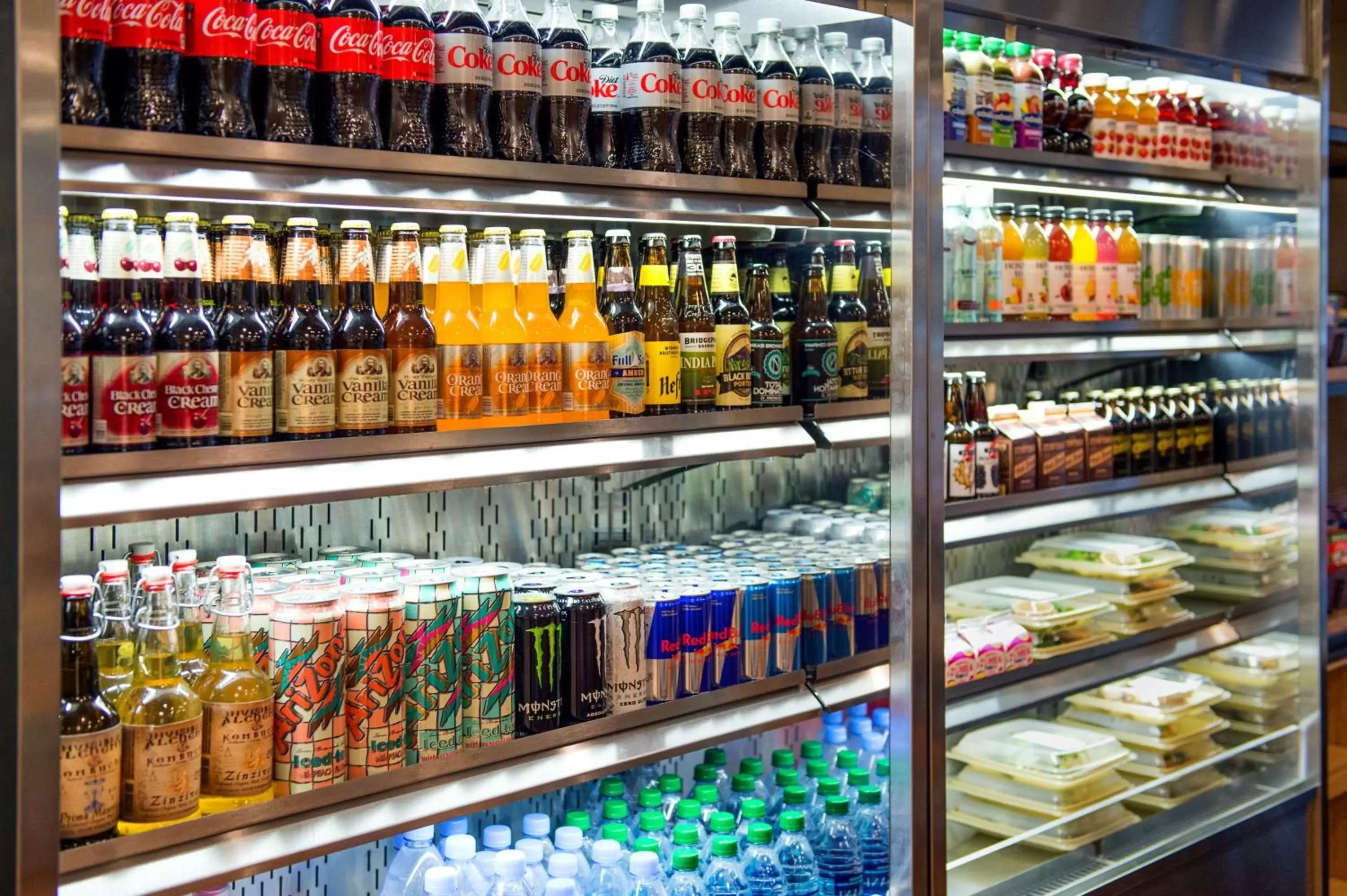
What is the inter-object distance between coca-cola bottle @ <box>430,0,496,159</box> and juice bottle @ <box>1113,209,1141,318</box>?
71.2 inches

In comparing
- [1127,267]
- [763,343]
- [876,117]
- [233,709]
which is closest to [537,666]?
[233,709]

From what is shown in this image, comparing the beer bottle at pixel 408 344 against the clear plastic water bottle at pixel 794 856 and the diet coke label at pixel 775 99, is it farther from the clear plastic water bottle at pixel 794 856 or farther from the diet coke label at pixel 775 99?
the clear plastic water bottle at pixel 794 856

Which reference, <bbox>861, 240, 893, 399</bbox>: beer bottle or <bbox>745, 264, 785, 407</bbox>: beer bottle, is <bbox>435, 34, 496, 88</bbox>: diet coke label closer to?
<bbox>745, 264, 785, 407</bbox>: beer bottle

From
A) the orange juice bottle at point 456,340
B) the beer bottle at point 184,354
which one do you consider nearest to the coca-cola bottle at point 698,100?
the orange juice bottle at point 456,340

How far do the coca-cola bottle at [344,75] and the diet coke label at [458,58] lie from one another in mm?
143

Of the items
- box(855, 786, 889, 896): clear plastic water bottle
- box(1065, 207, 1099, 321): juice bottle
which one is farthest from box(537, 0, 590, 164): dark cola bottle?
box(1065, 207, 1099, 321): juice bottle

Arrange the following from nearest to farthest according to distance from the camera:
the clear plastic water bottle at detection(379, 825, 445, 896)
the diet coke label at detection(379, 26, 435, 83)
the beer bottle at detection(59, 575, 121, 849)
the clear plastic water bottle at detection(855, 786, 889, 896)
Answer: the beer bottle at detection(59, 575, 121, 849) < the diet coke label at detection(379, 26, 435, 83) < the clear plastic water bottle at detection(379, 825, 445, 896) < the clear plastic water bottle at detection(855, 786, 889, 896)

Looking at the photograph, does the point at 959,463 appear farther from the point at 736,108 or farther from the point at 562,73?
the point at 562,73

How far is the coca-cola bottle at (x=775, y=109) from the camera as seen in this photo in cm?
234

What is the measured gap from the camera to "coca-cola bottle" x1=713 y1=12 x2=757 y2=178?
89.7 inches

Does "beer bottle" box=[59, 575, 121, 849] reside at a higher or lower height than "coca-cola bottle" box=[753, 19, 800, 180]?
lower

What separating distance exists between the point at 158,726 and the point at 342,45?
3.04 ft

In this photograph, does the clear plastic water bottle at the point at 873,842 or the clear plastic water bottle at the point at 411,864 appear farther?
the clear plastic water bottle at the point at 873,842

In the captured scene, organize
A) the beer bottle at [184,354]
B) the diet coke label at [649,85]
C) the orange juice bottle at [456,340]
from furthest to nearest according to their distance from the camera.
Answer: the diet coke label at [649,85]
the orange juice bottle at [456,340]
the beer bottle at [184,354]
